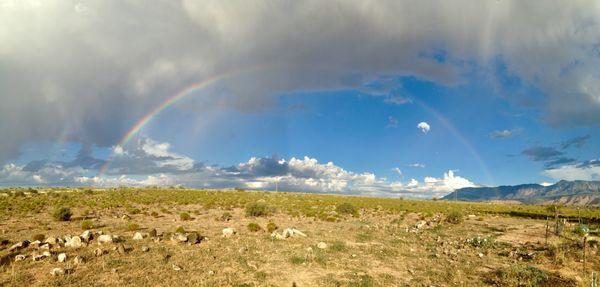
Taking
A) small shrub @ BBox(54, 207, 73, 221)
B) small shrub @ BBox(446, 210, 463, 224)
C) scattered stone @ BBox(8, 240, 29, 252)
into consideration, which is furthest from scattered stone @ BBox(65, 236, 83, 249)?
small shrub @ BBox(446, 210, 463, 224)

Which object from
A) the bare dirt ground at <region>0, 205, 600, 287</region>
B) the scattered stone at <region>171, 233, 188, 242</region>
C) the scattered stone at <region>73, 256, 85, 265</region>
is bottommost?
the bare dirt ground at <region>0, 205, 600, 287</region>

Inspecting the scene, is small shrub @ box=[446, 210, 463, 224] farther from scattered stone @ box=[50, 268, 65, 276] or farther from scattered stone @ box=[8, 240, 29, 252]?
scattered stone @ box=[8, 240, 29, 252]

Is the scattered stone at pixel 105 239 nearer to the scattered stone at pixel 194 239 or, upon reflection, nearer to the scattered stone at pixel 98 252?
the scattered stone at pixel 98 252

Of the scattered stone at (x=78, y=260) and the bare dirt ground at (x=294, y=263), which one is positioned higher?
the scattered stone at (x=78, y=260)

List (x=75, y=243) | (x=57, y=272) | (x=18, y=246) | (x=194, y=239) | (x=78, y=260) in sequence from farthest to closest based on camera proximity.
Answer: (x=194, y=239) < (x=75, y=243) < (x=18, y=246) < (x=78, y=260) < (x=57, y=272)

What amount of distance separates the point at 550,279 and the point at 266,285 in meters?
12.0

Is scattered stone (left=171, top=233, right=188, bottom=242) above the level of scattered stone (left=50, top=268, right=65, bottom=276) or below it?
above

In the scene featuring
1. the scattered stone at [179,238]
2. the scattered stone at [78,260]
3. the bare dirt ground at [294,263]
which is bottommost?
the bare dirt ground at [294,263]

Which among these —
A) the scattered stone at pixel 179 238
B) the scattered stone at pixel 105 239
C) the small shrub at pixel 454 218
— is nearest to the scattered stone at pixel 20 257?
the scattered stone at pixel 105 239

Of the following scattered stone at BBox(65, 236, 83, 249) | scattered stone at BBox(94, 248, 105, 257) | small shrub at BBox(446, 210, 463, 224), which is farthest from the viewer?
small shrub at BBox(446, 210, 463, 224)

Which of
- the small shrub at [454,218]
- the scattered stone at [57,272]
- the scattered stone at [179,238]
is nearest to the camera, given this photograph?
the scattered stone at [57,272]

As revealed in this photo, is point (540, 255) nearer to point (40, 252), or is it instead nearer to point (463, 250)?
point (463, 250)

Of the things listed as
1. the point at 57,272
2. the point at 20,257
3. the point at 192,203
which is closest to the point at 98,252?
the point at 20,257

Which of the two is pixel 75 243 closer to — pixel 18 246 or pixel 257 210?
pixel 18 246
